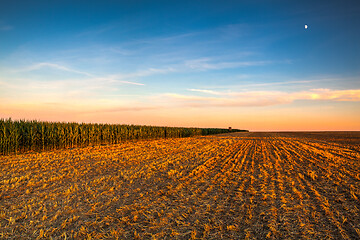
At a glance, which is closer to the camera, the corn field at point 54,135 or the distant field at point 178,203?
the distant field at point 178,203

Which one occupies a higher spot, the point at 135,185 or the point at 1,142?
the point at 1,142

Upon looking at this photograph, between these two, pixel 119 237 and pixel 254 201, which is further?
pixel 254 201

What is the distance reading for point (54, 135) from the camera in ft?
70.9

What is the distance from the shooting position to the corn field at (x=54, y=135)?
59.6 ft

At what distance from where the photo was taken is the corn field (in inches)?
715

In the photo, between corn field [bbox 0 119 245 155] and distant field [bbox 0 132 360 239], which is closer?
distant field [bbox 0 132 360 239]

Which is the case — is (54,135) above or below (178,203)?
above

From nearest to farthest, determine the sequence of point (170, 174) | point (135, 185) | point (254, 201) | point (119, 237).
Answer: point (119, 237) < point (254, 201) < point (135, 185) < point (170, 174)

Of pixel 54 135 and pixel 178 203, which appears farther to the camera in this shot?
pixel 54 135

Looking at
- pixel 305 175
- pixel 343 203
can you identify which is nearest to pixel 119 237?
pixel 343 203

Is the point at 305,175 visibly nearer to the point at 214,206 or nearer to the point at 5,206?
the point at 214,206

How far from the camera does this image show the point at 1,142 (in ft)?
57.3

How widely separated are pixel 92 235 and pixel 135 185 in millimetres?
4071

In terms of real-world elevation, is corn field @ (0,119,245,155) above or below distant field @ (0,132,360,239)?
above
